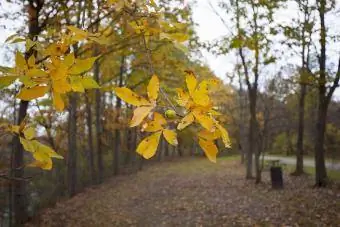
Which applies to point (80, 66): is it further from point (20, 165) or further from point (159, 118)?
point (20, 165)

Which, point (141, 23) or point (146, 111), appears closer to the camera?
point (146, 111)

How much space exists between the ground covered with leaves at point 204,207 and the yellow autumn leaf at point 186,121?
8.00 m

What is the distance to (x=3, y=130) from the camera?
61.6 inches

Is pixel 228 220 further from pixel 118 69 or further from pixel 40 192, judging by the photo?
pixel 118 69

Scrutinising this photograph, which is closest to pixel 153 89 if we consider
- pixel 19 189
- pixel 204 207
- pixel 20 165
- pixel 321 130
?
pixel 20 165

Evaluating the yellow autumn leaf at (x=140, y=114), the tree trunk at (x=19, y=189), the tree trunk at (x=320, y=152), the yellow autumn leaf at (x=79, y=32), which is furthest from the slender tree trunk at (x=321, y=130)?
the yellow autumn leaf at (x=140, y=114)

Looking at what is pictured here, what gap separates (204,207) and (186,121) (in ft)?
35.5

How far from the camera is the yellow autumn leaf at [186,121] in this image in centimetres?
88

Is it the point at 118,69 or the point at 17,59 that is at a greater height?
the point at 118,69

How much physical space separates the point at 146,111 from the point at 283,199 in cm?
1109

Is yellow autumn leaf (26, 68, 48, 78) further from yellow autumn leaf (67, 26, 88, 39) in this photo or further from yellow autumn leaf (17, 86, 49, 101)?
yellow autumn leaf (67, 26, 88, 39)

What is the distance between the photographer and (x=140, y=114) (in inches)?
34.9

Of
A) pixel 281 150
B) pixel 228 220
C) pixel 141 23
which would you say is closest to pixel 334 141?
pixel 281 150

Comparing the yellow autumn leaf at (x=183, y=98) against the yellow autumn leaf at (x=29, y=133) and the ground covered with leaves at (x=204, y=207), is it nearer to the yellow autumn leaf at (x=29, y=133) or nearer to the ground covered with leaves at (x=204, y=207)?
the yellow autumn leaf at (x=29, y=133)
